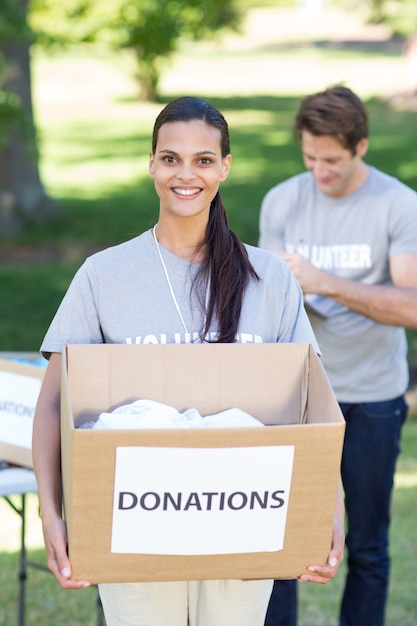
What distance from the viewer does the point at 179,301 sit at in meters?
2.33

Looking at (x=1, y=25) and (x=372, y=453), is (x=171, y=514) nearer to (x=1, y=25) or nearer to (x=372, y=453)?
(x=372, y=453)

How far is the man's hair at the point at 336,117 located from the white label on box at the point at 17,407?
3.80 feet

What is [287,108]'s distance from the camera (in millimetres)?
25094

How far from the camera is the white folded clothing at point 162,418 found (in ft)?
6.79

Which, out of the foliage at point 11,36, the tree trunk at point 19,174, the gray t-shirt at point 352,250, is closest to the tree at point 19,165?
the tree trunk at point 19,174

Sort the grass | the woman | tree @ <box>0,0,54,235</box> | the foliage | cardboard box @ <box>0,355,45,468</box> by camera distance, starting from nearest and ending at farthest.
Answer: the woman
cardboard box @ <box>0,355,45,468</box>
the grass
the foliage
tree @ <box>0,0,54,235</box>

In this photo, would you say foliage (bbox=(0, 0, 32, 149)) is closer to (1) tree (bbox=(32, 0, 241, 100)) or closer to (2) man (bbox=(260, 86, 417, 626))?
(1) tree (bbox=(32, 0, 241, 100))

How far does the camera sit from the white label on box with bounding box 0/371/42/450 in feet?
10.3

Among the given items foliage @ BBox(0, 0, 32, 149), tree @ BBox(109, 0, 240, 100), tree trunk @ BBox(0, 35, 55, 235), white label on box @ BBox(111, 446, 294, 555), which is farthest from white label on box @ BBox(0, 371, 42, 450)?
tree @ BBox(109, 0, 240, 100)

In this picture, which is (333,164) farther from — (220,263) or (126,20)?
(126,20)

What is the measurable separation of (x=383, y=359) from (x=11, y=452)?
3.97ft

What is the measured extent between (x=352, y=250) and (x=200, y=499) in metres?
1.54

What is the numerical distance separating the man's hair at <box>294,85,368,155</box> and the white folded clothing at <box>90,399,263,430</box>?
4.34 ft

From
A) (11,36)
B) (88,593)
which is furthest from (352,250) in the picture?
(11,36)
